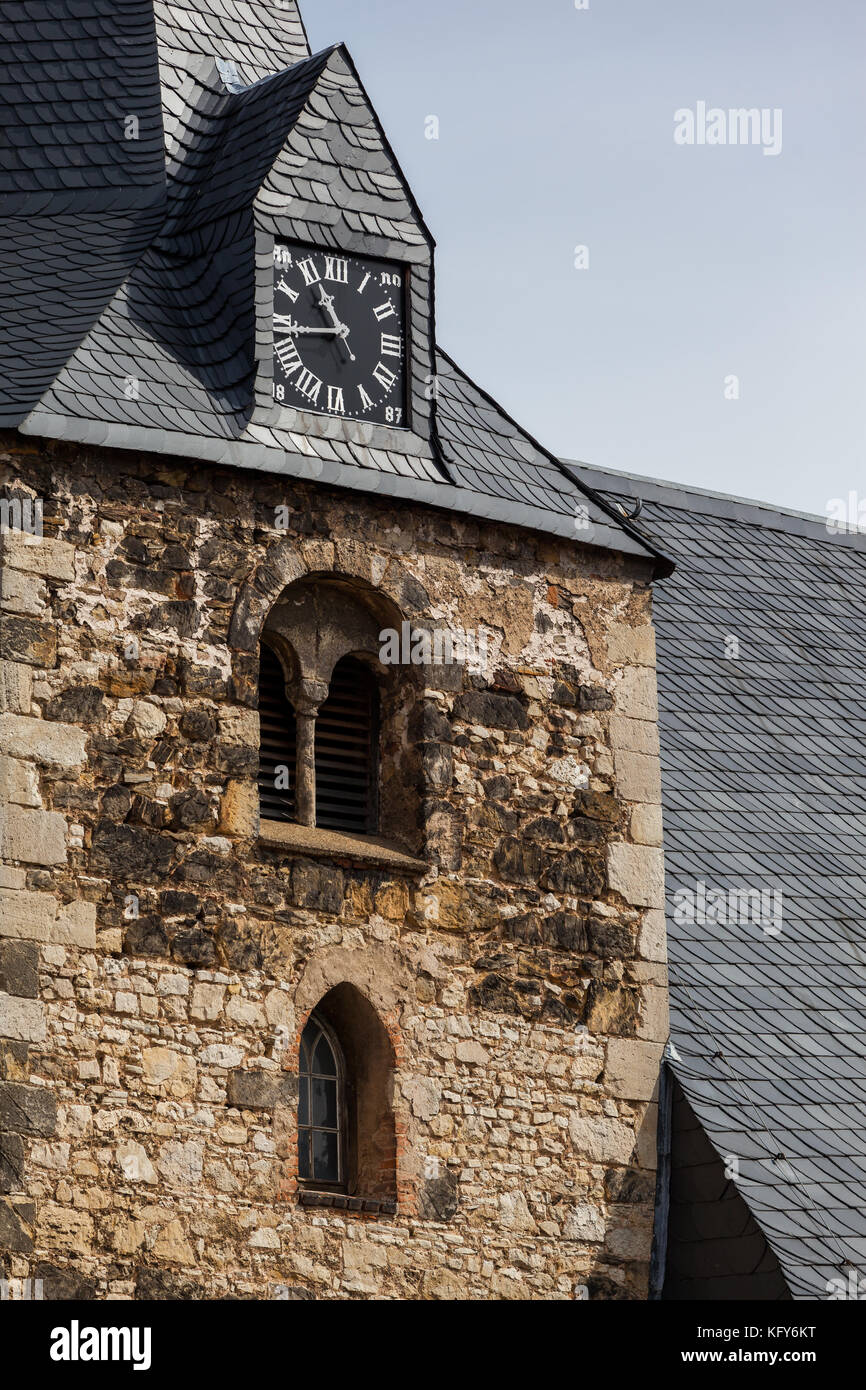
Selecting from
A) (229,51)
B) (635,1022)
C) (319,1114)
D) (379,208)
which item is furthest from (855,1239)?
(229,51)

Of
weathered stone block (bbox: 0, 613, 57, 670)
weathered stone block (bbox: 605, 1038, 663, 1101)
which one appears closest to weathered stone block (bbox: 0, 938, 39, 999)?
weathered stone block (bbox: 0, 613, 57, 670)

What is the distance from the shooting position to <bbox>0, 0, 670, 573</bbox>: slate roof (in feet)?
51.2

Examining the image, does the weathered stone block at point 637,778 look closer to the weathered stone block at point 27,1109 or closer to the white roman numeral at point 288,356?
the white roman numeral at point 288,356

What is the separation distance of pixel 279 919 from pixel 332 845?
22.8 inches

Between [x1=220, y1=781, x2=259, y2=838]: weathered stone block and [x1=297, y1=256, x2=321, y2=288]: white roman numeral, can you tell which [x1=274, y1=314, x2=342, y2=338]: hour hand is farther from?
[x1=220, y1=781, x2=259, y2=838]: weathered stone block

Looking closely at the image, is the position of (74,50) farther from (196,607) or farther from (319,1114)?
(319,1114)

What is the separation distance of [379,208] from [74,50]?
2.60m

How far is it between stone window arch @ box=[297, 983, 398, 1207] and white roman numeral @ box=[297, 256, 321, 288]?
13.6 ft

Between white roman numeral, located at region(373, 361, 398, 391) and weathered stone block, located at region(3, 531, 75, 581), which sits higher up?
white roman numeral, located at region(373, 361, 398, 391)

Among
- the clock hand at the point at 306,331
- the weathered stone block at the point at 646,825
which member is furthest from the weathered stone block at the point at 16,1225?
the clock hand at the point at 306,331

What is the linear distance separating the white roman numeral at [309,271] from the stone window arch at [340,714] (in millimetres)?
1799

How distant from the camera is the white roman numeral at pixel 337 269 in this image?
16344 mm

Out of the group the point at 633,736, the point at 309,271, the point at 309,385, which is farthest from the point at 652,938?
the point at 309,271

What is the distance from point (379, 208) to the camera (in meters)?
16.6
